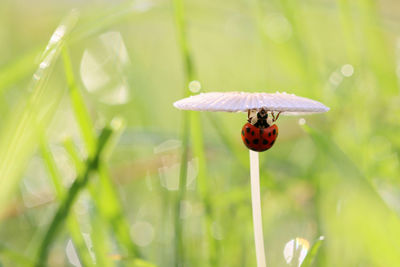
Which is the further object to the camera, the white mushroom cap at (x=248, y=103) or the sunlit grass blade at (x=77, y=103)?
the sunlit grass blade at (x=77, y=103)

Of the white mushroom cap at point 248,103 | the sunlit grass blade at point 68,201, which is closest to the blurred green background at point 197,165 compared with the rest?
the sunlit grass blade at point 68,201

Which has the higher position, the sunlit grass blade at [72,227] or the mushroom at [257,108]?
the mushroom at [257,108]

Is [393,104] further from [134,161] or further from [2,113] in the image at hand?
[2,113]

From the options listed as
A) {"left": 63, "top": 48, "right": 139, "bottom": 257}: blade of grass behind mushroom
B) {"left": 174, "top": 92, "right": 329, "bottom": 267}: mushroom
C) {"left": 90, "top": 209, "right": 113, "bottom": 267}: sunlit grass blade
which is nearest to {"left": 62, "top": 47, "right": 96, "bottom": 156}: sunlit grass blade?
{"left": 63, "top": 48, "right": 139, "bottom": 257}: blade of grass behind mushroom

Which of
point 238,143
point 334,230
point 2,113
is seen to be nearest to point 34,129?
point 334,230

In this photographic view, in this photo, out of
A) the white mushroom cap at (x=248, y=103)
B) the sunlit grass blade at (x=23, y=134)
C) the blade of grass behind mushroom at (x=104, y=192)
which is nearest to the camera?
the white mushroom cap at (x=248, y=103)

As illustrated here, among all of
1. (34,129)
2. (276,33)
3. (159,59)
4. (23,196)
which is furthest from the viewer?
(159,59)

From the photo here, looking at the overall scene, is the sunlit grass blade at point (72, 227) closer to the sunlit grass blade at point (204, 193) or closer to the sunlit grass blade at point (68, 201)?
the sunlit grass blade at point (68, 201)

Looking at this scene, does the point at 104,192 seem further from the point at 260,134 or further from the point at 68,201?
the point at 260,134
